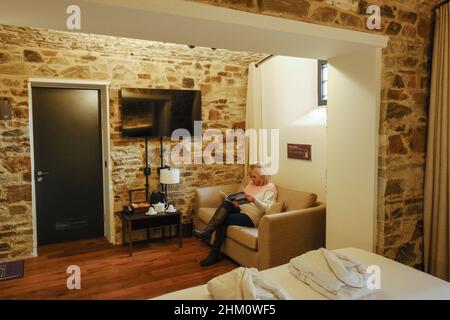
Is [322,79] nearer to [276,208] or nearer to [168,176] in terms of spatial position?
[276,208]

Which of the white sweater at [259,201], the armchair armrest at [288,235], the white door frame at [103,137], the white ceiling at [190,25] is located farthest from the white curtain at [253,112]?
the white ceiling at [190,25]

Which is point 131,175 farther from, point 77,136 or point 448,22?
point 448,22

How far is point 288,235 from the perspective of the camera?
3.22 meters

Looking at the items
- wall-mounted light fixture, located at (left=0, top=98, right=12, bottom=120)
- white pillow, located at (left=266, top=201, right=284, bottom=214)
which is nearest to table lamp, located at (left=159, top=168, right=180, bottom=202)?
white pillow, located at (left=266, top=201, right=284, bottom=214)

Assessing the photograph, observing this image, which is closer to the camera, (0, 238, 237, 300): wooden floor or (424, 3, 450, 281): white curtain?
(424, 3, 450, 281): white curtain

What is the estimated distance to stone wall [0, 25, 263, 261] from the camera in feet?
12.5

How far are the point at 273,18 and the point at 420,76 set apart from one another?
57.3 inches

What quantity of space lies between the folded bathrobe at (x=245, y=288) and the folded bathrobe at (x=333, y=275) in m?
0.26

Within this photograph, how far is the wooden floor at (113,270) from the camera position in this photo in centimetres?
314

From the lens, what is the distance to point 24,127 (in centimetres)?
387

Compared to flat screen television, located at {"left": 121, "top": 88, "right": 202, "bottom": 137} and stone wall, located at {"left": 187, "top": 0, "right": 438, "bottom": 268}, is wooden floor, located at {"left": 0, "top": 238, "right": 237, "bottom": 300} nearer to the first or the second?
flat screen television, located at {"left": 121, "top": 88, "right": 202, "bottom": 137}

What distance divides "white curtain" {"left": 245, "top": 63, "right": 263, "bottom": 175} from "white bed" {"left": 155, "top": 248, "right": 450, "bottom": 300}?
9.65 feet

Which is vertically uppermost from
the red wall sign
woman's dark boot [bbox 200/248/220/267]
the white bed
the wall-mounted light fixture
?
the wall-mounted light fixture
